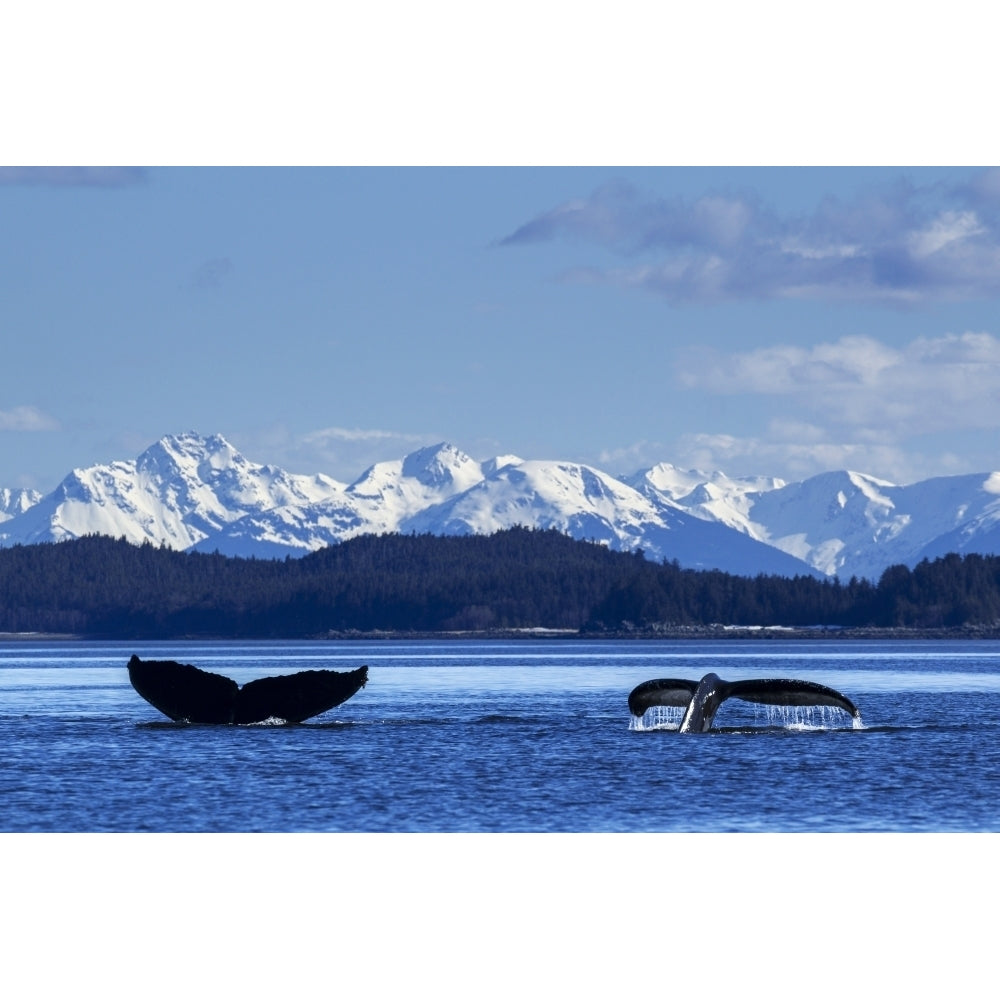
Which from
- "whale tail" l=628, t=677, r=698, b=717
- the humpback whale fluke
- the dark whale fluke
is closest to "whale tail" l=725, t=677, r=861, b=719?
the humpback whale fluke

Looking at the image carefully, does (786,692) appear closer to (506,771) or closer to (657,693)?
(657,693)

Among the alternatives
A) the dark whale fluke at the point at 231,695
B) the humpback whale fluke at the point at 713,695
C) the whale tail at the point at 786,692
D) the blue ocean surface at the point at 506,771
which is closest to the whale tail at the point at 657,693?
the humpback whale fluke at the point at 713,695

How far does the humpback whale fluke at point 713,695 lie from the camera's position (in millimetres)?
62500

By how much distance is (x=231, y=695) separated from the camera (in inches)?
3039

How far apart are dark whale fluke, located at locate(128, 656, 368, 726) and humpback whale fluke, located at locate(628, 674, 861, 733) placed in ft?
41.3

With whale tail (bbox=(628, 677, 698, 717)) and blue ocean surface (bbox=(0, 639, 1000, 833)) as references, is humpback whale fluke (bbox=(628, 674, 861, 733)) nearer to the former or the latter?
whale tail (bbox=(628, 677, 698, 717))

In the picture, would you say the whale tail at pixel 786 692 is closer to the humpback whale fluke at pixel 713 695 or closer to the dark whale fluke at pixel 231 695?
the humpback whale fluke at pixel 713 695

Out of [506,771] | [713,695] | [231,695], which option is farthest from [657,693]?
[231,695]

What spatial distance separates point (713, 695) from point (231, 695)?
65.0 ft

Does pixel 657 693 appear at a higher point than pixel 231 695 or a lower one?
higher

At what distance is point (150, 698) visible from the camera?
7594 cm

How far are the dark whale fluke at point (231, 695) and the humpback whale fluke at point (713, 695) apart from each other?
12578 mm
